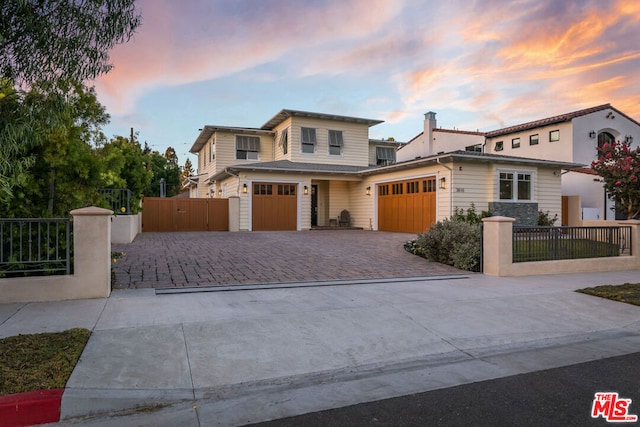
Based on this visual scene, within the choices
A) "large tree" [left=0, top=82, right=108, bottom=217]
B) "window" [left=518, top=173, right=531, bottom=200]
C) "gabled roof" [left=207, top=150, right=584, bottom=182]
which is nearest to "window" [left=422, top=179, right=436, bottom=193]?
"gabled roof" [left=207, top=150, right=584, bottom=182]

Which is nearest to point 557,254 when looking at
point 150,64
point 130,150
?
point 150,64

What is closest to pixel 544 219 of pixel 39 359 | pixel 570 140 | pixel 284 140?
pixel 570 140

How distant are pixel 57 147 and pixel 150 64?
5390 mm

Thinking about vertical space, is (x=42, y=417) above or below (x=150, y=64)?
below

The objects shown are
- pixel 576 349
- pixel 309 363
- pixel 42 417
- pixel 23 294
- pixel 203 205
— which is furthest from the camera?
pixel 203 205

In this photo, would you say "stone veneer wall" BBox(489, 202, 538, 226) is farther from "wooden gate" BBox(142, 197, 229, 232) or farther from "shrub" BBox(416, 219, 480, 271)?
"wooden gate" BBox(142, 197, 229, 232)

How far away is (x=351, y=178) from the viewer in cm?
2294

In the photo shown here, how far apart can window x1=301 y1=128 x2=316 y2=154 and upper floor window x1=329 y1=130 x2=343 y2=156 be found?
1.19 metres

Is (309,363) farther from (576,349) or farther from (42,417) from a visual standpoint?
(576,349)

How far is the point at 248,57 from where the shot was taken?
13117 millimetres

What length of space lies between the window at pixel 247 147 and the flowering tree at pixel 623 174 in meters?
17.7

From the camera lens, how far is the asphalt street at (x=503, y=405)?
3.04m

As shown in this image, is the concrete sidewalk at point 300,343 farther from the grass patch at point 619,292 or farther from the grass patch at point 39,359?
the grass patch at point 619,292

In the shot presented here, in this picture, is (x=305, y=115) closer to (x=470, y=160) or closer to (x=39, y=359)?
(x=470, y=160)
